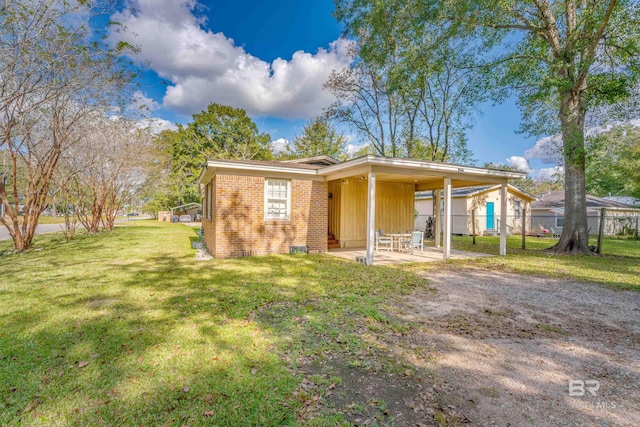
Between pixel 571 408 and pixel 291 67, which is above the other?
pixel 291 67

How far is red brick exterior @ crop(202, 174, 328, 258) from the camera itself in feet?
30.6

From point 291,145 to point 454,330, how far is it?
32822mm

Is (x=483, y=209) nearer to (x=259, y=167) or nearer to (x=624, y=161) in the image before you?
(x=624, y=161)

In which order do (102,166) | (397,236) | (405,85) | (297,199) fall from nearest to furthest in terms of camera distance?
1. (297,199)
2. (397,236)
3. (405,85)
4. (102,166)

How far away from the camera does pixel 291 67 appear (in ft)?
69.3

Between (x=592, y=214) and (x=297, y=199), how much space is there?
2266cm

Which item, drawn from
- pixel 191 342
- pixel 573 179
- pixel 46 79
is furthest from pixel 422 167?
pixel 46 79

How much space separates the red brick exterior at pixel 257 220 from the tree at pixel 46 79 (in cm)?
469

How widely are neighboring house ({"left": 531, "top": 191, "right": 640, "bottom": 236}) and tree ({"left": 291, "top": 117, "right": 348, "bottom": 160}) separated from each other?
17.8m

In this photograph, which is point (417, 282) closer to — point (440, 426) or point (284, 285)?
point (284, 285)

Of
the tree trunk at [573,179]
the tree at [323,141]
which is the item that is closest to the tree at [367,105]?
the tree at [323,141]

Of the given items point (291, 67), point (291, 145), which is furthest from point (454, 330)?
point (291, 145)

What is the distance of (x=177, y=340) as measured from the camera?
354 centimetres

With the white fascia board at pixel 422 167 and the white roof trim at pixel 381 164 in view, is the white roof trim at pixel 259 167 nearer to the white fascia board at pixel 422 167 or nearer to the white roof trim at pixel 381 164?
the white roof trim at pixel 381 164
